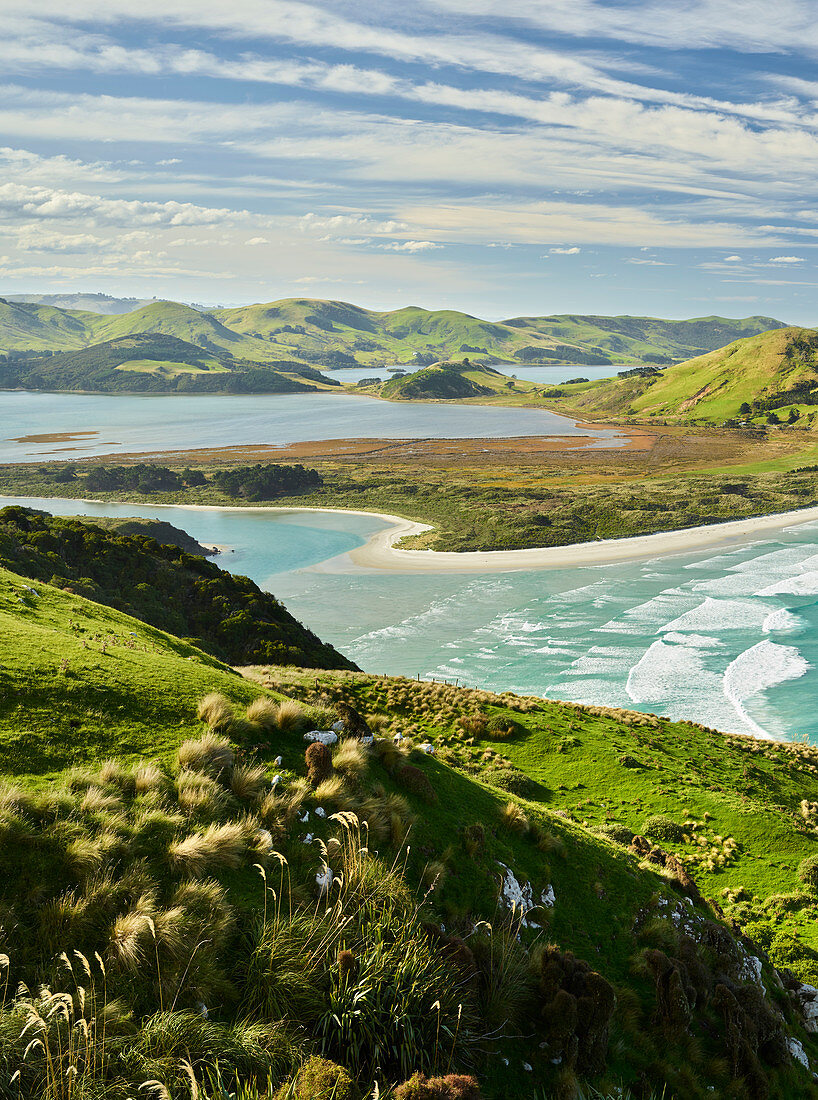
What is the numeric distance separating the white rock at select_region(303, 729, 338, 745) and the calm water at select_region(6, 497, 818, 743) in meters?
34.5

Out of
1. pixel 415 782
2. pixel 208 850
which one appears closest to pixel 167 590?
pixel 415 782

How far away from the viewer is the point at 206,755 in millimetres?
9391

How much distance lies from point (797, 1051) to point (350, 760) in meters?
9.03

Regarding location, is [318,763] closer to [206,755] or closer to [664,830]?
[206,755]

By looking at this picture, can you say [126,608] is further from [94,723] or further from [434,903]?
[434,903]

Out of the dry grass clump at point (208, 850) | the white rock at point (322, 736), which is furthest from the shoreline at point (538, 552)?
the dry grass clump at point (208, 850)

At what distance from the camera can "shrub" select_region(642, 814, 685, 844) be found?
20.7 meters

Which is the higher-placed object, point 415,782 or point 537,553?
point 415,782

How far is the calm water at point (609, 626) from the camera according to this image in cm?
4444

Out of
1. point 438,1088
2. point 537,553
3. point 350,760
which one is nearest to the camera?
point 438,1088

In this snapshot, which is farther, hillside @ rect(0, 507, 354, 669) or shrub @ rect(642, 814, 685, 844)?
hillside @ rect(0, 507, 354, 669)

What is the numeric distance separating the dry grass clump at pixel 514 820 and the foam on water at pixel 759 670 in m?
33.0

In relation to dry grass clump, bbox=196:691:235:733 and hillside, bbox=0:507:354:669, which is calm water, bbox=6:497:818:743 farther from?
dry grass clump, bbox=196:691:235:733

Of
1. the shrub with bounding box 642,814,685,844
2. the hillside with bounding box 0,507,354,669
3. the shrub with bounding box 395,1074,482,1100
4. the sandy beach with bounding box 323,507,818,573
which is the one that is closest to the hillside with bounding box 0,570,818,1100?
the shrub with bounding box 395,1074,482,1100
